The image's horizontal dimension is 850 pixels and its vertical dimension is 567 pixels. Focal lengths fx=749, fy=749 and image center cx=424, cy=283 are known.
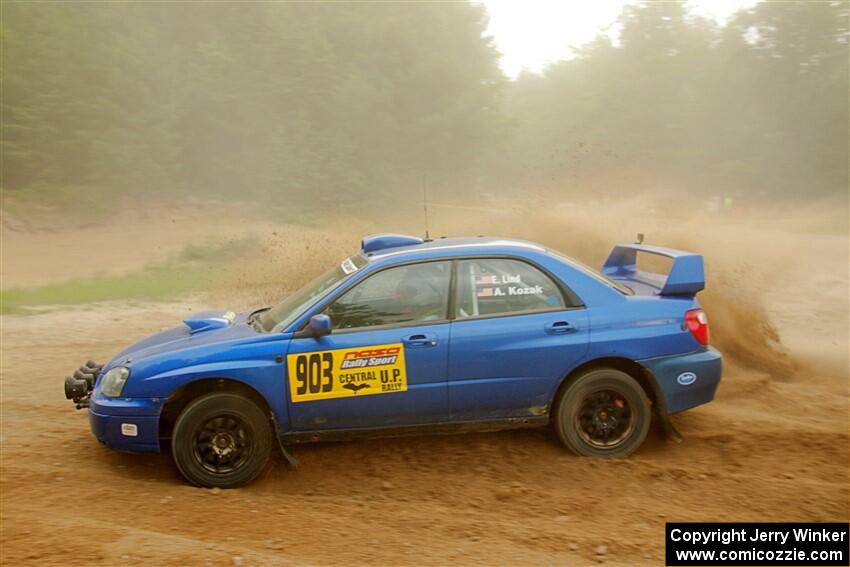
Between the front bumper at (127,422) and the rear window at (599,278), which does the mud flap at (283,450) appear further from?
the rear window at (599,278)

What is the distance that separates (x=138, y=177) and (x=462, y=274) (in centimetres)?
2162

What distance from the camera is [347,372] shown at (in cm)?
496

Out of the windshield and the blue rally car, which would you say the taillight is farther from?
the windshield

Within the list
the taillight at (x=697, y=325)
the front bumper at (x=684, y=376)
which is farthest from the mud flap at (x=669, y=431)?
the taillight at (x=697, y=325)

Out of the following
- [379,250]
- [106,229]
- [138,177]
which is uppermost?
[138,177]

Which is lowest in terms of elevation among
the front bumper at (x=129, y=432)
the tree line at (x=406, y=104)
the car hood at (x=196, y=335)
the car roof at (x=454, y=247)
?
the front bumper at (x=129, y=432)

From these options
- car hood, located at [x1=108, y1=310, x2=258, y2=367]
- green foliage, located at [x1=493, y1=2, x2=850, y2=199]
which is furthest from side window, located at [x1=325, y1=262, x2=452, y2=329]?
green foliage, located at [x1=493, y1=2, x2=850, y2=199]

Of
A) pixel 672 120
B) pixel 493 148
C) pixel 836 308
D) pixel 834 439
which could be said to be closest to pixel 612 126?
pixel 672 120

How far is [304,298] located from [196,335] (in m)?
0.80

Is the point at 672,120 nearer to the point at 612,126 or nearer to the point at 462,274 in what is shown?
the point at 612,126

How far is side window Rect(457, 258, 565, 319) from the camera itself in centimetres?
523

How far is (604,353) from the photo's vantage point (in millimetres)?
5188

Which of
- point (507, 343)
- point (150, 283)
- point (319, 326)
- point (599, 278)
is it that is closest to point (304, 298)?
point (319, 326)

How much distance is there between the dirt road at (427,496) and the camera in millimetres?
3979
